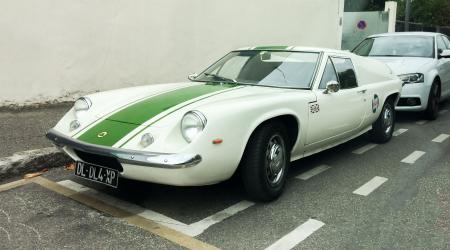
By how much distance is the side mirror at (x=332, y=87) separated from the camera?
470cm

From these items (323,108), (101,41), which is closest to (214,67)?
(323,108)

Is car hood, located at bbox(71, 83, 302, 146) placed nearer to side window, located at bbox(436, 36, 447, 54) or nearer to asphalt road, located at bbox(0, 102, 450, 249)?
asphalt road, located at bbox(0, 102, 450, 249)

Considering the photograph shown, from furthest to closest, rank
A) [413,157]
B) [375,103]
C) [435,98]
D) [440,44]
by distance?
[440,44], [435,98], [375,103], [413,157]

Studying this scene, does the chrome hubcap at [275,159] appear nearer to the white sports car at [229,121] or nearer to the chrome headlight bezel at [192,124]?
the white sports car at [229,121]

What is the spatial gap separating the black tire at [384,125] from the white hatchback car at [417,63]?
132 centimetres

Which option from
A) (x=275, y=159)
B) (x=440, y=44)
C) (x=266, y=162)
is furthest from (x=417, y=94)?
(x=266, y=162)

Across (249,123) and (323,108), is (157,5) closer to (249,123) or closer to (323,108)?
(323,108)

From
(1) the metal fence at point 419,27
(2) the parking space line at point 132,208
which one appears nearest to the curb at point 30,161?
(2) the parking space line at point 132,208

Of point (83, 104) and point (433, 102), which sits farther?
point (433, 102)

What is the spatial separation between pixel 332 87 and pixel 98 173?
94.7 inches

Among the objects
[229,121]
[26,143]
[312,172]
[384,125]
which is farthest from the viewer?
[384,125]

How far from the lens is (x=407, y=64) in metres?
8.03

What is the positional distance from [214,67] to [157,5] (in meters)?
3.41

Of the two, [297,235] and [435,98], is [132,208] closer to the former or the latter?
[297,235]
